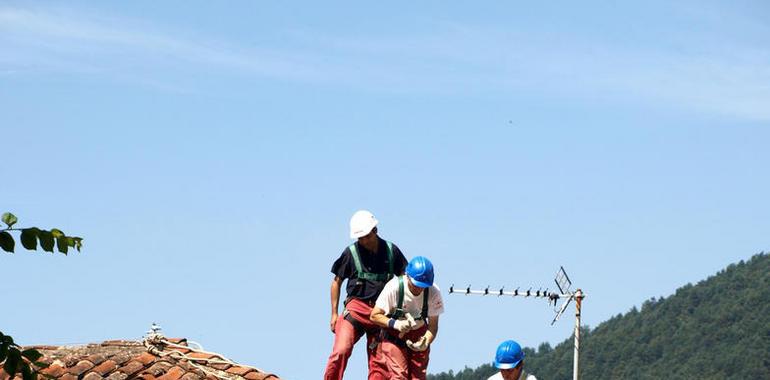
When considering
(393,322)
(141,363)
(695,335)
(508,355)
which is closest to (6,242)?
(508,355)

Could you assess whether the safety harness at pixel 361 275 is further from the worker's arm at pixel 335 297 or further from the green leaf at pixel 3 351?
the green leaf at pixel 3 351

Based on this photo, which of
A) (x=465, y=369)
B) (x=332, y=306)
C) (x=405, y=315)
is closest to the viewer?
(x=405, y=315)

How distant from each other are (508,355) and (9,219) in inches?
227

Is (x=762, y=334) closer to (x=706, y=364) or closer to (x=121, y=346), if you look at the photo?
(x=706, y=364)

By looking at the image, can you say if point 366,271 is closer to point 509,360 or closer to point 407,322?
point 407,322

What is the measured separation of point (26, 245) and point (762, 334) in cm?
12022

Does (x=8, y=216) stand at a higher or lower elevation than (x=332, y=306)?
lower

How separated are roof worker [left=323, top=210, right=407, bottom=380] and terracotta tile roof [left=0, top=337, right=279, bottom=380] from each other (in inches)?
39.7

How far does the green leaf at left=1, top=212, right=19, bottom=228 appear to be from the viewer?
9.78 metres

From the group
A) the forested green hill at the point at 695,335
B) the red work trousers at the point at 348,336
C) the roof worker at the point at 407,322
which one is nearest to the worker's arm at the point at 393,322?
the roof worker at the point at 407,322

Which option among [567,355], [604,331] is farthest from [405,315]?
[604,331]

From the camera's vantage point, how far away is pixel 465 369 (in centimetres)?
7462

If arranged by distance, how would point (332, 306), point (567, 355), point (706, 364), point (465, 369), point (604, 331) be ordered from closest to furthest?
point (332, 306) < point (465, 369) < point (567, 355) < point (706, 364) < point (604, 331)

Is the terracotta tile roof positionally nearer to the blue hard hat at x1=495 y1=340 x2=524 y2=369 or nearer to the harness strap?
the harness strap
